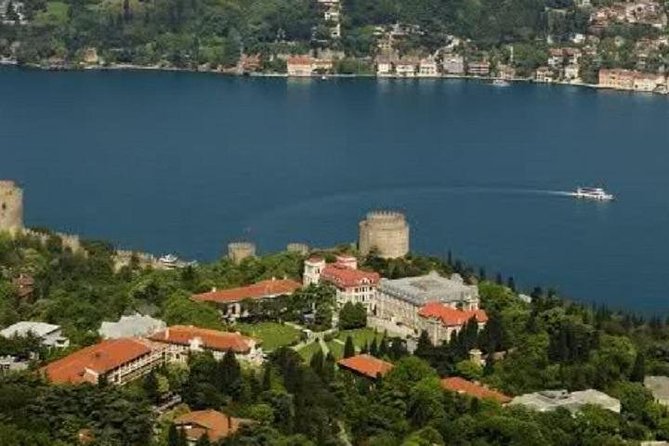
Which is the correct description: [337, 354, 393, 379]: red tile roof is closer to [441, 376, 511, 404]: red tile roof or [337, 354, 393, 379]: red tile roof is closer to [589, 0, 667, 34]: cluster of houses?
[441, 376, 511, 404]: red tile roof

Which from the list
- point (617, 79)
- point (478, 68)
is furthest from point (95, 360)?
point (478, 68)

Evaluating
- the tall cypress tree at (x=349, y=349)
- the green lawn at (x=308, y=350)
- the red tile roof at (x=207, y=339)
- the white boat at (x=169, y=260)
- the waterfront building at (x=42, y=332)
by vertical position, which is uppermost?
the red tile roof at (x=207, y=339)

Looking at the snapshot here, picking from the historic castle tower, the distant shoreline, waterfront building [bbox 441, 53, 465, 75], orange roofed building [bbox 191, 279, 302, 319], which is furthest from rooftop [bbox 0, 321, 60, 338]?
waterfront building [bbox 441, 53, 465, 75]

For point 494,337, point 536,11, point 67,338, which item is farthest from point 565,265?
point 536,11

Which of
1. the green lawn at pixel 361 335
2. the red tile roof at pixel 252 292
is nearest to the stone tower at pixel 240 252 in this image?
the red tile roof at pixel 252 292

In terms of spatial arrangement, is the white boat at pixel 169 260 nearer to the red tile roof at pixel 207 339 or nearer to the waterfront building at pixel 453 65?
the red tile roof at pixel 207 339

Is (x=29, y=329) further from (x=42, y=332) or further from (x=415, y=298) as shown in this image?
(x=415, y=298)
